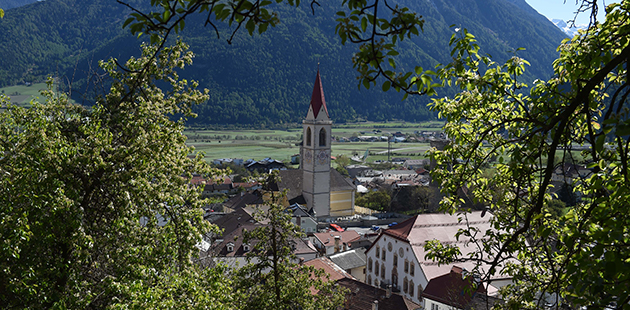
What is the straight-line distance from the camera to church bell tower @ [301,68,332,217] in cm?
5759

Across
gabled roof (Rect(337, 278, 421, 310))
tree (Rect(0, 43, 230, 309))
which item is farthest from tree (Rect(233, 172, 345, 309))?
gabled roof (Rect(337, 278, 421, 310))

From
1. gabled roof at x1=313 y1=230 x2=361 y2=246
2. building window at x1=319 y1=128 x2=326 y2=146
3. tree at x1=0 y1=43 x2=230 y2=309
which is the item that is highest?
tree at x1=0 y1=43 x2=230 y2=309

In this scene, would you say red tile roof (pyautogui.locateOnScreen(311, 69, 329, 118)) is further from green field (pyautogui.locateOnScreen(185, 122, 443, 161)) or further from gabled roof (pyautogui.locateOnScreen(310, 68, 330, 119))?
green field (pyautogui.locateOnScreen(185, 122, 443, 161))

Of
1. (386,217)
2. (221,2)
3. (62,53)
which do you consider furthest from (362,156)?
(221,2)

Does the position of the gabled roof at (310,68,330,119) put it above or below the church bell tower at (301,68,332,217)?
above

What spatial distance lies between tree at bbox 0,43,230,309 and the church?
48.6 meters

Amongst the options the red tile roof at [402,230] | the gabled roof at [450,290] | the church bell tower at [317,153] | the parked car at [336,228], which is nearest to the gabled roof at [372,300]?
the gabled roof at [450,290]

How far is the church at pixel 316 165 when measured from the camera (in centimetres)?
5762

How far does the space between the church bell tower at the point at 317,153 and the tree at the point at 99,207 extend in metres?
48.9

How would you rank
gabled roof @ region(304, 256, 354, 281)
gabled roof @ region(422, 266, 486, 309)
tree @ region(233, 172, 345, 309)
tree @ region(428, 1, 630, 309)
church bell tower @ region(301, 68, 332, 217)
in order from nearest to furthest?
tree @ region(428, 1, 630, 309)
tree @ region(233, 172, 345, 309)
gabled roof @ region(422, 266, 486, 309)
gabled roof @ region(304, 256, 354, 281)
church bell tower @ region(301, 68, 332, 217)

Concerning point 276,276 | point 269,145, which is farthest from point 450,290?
point 269,145

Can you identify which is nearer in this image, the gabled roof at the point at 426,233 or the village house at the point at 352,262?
the gabled roof at the point at 426,233

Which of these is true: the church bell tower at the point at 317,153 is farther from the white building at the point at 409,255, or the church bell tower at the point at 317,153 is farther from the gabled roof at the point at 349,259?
the white building at the point at 409,255

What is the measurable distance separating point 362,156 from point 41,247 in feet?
447
